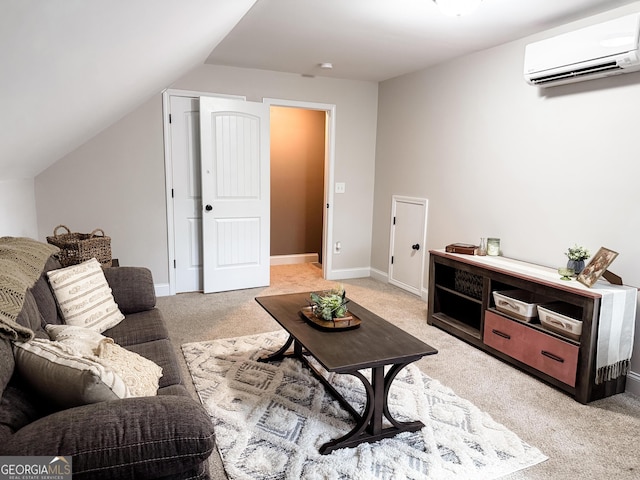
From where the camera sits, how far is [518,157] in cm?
334

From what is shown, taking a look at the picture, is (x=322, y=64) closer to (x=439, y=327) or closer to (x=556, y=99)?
(x=556, y=99)

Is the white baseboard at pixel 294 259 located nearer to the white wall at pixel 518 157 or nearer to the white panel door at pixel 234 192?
the white panel door at pixel 234 192

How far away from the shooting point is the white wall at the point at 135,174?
12.8ft

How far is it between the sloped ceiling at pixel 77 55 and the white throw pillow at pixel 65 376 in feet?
2.61

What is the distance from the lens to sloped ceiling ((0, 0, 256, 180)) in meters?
1.03

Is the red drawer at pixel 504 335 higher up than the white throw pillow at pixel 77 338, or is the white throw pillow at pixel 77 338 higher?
the white throw pillow at pixel 77 338

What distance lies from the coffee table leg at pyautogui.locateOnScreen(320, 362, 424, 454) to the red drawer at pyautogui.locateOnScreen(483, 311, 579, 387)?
112cm

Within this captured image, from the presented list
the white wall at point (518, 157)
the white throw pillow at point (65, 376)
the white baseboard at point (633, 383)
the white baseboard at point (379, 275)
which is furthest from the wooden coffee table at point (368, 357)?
the white baseboard at point (379, 275)

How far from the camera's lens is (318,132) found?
6012 millimetres

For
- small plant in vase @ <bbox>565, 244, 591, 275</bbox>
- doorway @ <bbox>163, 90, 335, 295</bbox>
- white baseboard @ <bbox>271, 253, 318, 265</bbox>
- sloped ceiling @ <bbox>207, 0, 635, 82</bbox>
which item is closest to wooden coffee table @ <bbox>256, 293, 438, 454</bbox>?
small plant in vase @ <bbox>565, 244, 591, 275</bbox>

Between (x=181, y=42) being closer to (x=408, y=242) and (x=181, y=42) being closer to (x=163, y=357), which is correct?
(x=163, y=357)

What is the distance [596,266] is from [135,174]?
12.5 ft

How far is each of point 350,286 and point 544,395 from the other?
2.60m

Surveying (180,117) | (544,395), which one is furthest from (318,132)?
(544,395)
